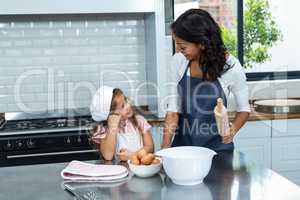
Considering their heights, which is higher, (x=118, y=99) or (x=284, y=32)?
(x=284, y=32)

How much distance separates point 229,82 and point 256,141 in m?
1.00

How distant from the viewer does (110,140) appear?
2006 millimetres

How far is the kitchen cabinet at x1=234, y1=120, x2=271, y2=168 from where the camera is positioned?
302cm

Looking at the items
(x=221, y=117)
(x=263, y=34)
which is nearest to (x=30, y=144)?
(x=221, y=117)

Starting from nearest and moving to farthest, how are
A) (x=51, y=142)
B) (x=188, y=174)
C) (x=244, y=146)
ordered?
(x=188, y=174)
(x=51, y=142)
(x=244, y=146)

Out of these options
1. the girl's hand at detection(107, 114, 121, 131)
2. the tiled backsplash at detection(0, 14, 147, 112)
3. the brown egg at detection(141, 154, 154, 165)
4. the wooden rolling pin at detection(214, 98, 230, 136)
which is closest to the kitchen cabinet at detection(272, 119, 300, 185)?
the tiled backsplash at detection(0, 14, 147, 112)

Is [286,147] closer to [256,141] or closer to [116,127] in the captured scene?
[256,141]

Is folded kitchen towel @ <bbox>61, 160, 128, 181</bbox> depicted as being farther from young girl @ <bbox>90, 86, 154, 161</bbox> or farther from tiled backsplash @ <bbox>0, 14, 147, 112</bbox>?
tiled backsplash @ <bbox>0, 14, 147, 112</bbox>

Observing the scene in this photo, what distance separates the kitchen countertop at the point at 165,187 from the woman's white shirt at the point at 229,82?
54 cm

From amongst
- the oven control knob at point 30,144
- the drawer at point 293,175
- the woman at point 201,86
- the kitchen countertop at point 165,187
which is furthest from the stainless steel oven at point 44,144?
the drawer at point 293,175

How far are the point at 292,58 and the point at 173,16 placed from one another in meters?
1.14

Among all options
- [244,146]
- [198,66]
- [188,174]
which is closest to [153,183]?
[188,174]

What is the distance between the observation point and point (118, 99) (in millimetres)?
2092

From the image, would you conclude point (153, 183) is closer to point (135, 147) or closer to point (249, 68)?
point (135, 147)
